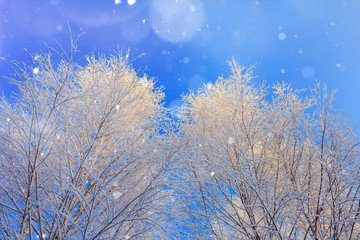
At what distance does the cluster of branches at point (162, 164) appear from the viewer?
2582mm

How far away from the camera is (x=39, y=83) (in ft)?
9.05

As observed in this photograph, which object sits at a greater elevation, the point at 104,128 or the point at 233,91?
the point at 233,91

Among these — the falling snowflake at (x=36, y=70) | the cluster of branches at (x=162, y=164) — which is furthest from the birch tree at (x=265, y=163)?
the falling snowflake at (x=36, y=70)

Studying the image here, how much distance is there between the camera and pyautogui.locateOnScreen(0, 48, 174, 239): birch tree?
97.5 inches

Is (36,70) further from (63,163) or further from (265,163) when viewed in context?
(265,163)

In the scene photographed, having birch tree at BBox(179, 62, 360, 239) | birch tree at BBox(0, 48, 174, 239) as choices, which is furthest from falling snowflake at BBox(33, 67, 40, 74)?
birch tree at BBox(179, 62, 360, 239)

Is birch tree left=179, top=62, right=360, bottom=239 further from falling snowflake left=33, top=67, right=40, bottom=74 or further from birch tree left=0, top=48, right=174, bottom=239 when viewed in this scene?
falling snowflake left=33, top=67, right=40, bottom=74

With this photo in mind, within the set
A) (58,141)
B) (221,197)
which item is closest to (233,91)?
(221,197)

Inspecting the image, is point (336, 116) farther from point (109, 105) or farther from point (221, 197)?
point (109, 105)

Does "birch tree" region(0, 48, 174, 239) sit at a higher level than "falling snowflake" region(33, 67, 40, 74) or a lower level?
lower

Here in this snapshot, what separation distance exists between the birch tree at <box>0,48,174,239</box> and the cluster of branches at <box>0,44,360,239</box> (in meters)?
0.02

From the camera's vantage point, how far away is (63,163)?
10.9 feet

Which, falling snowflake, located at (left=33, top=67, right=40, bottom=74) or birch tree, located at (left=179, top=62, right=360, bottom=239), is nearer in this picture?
falling snowflake, located at (left=33, top=67, right=40, bottom=74)

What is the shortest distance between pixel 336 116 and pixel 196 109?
262 cm
